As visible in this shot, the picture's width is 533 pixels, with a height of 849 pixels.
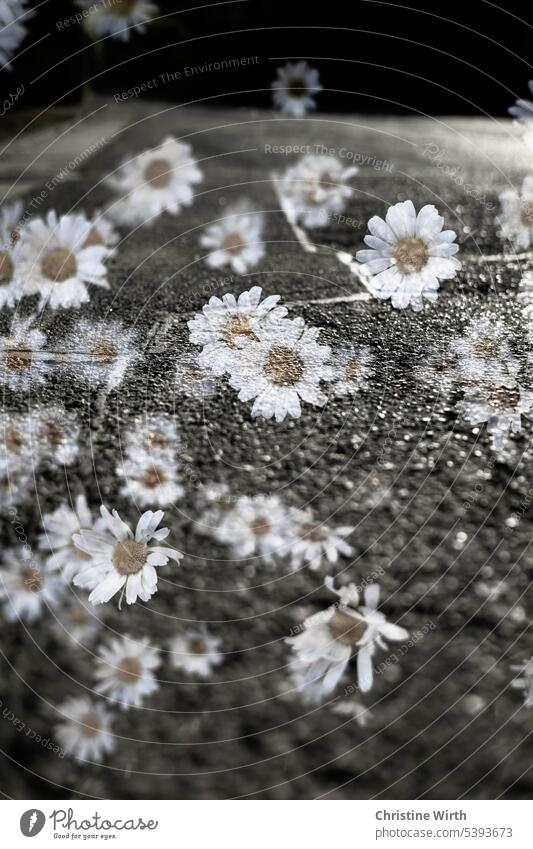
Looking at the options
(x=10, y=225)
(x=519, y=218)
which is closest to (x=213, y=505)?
(x=10, y=225)

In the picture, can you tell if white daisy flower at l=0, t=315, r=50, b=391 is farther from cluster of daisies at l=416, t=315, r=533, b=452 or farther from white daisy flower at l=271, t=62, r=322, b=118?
white daisy flower at l=271, t=62, r=322, b=118

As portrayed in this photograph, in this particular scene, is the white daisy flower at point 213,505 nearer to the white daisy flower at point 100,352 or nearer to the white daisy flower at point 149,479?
the white daisy flower at point 149,479

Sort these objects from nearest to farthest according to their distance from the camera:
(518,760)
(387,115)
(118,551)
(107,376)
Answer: (518,760)
(118,551)
(107,376)
(387,115)

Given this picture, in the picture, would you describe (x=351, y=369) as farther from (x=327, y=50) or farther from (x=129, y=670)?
(x=327, y=50)

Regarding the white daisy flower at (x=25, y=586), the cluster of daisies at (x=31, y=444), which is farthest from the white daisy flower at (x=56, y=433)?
the white daisy flower at (x=25, y=586)

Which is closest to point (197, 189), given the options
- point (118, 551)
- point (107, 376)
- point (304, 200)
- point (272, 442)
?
point (304, 200)

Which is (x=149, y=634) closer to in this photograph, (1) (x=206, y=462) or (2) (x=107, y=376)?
(1) (x=206, y=462)
